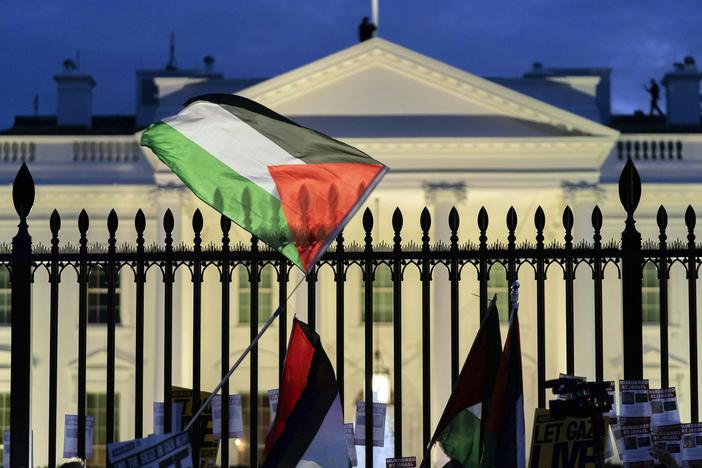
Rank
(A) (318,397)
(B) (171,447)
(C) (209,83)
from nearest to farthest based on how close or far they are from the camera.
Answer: (B) (171,447) < (A) (318,397) < (C) (209,83)

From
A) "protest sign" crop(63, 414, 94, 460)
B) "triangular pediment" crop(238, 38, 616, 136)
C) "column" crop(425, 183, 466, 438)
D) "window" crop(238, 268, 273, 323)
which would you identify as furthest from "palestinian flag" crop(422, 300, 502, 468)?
"window" crop(238, 268, 273, 323)

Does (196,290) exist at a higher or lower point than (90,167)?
lower

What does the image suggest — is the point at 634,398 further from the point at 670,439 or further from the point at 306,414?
the point at 306,414

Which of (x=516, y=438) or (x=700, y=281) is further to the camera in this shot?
(x=700, y=281)

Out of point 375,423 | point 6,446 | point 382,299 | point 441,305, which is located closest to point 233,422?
point 375,423

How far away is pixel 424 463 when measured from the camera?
20.6ft

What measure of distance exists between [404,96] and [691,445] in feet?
76.3

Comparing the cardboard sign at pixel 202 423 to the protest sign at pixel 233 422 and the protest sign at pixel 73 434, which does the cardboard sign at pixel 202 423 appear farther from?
the protest sign at pixel 73 434

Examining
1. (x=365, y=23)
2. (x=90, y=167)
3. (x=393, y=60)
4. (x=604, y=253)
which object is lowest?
(x=604, y=253)

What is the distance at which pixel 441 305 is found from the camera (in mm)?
28359

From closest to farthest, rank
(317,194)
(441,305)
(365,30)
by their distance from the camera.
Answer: (317,194) → (441,305) → (365,30)

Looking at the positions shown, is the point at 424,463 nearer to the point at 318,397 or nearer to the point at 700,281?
the point at 318,397

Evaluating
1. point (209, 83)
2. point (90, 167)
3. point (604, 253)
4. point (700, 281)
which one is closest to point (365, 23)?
point (209, 83)

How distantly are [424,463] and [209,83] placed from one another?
27.5m
